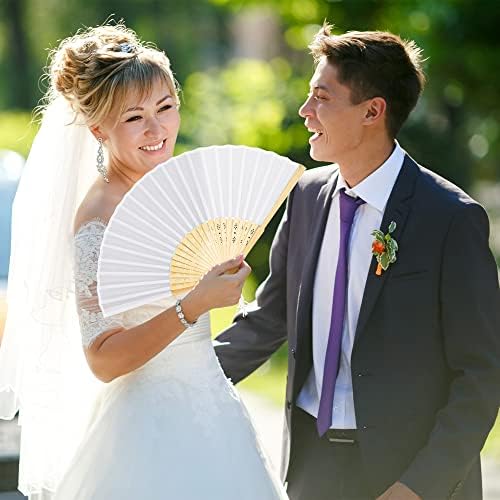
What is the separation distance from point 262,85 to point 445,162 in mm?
2579

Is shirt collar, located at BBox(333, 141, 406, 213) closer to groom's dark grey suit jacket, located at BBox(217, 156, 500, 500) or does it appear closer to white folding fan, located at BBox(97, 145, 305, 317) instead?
groom's dark grey suit jacket, located at BBox(217, 156, 500, 500)

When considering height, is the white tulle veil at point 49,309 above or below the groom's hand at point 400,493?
above

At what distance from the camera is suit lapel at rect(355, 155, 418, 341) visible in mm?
3848

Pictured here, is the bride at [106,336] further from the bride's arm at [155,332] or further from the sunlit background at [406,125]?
the sunlit background at [406,125]

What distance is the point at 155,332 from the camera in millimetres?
3396

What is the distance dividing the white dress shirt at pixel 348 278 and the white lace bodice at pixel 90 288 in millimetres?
754

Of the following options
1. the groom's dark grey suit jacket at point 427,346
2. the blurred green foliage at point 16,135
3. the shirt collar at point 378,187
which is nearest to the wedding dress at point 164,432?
the groom's dark grey suit jacket at point 427,346

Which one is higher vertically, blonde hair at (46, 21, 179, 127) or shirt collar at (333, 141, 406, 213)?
blonde hair at (46, 21, 179, 127)

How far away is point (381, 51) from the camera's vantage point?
4086 mm

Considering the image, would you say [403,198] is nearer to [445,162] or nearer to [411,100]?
[411,100]

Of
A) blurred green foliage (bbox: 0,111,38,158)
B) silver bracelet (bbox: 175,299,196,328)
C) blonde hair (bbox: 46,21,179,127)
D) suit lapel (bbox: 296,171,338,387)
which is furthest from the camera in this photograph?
blurred green foliage (bbox: 0,111,38,158)

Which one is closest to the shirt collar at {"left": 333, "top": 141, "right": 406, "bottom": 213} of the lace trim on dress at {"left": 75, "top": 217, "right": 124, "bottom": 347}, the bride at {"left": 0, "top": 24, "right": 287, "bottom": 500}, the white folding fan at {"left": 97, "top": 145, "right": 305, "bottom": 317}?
the white folding fan at {"left": 97, "top": 145, "right": 305, "bottom": 317}

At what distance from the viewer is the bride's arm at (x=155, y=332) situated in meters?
3.40

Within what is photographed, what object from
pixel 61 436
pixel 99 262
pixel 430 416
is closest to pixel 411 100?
pixel 430 416
